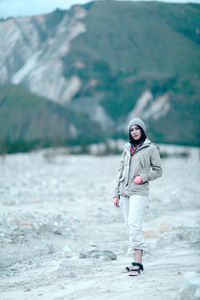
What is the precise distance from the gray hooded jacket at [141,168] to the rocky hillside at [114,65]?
36320 mm

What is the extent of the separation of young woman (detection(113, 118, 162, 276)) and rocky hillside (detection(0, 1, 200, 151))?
36.3 metres

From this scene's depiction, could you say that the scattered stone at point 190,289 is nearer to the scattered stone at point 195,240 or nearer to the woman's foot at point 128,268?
the woman's foot at point 128,268

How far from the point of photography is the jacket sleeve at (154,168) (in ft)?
14.1

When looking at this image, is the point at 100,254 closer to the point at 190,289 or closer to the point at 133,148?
the point at 133,148

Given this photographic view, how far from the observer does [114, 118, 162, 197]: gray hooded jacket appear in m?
4.33

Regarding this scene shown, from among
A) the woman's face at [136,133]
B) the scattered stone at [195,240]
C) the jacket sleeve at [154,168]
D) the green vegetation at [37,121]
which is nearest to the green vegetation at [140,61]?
the green vegetation at [37,121]

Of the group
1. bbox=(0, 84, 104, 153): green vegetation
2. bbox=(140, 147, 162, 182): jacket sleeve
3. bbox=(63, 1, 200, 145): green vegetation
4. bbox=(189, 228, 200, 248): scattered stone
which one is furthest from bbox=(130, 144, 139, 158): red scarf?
bbox=(63, 1, 200, 145): green vegetation

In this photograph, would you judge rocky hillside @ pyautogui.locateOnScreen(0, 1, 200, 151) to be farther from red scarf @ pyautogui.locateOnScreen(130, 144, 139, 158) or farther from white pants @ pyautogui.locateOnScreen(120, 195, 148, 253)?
white pants @ pyautogui.locateOnScreen(120, 195, 148, 253)

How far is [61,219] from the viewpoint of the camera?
8.02 m

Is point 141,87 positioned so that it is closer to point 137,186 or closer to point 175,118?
point 175,118

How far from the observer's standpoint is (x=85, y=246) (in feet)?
21.6

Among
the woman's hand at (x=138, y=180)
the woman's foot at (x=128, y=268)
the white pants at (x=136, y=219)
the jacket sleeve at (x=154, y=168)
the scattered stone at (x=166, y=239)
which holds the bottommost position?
the scattered stone at (x=166, y=239)

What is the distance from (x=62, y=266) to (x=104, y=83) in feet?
171

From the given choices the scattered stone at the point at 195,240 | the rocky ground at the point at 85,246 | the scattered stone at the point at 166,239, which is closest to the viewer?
the rocky ground at the point at 85,246
